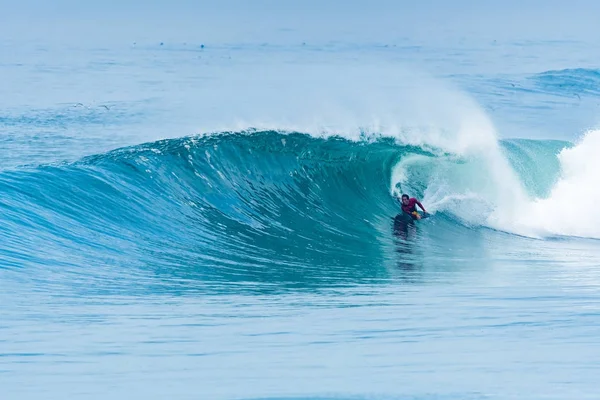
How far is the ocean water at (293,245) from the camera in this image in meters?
8.29

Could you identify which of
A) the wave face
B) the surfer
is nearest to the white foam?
the wave face

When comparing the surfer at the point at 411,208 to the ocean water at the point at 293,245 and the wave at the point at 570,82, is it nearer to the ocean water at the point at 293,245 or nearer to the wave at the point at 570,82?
the ocean water at the point at 293,245

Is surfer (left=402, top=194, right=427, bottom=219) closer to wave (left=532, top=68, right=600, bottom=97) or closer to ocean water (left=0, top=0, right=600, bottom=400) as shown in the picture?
ocean water (left=0, top=0, right=600, bottom=400)

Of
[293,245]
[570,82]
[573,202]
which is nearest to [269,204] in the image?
[293,245]

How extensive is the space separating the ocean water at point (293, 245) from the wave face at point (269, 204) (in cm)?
5

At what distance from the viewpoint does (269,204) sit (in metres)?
17.0

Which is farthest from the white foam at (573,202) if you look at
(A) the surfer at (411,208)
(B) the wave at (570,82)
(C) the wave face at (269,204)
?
(B) the wave at (570,82)

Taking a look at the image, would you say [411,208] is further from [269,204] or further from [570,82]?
[570,82]

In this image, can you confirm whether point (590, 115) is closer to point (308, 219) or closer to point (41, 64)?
point (308, 219)

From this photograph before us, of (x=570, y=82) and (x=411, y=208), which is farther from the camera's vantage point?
(x=570, y=82)

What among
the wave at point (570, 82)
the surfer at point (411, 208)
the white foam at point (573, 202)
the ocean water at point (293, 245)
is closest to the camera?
the ocean water at point (293, 245)

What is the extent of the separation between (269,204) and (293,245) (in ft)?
7.49

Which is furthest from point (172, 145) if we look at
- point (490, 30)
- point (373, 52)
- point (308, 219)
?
point (490, 30)

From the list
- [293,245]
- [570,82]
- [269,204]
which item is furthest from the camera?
[570,82]
